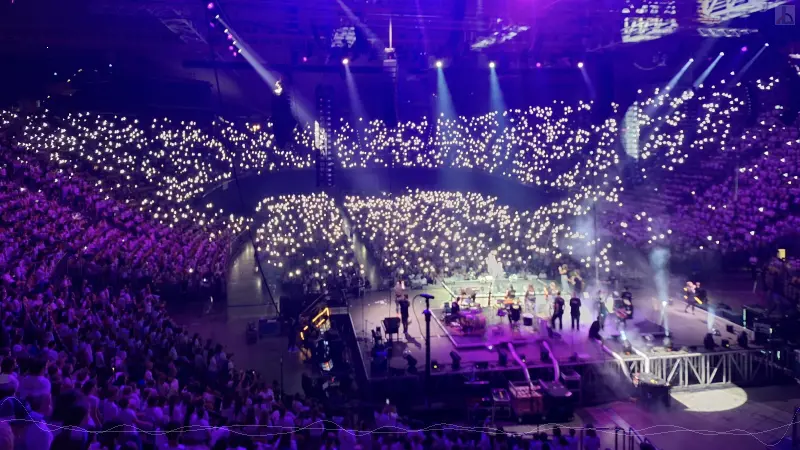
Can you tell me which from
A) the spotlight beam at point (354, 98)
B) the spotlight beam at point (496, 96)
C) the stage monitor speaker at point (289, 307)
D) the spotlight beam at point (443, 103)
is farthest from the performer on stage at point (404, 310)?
the spotlight beam at point (443, 103)

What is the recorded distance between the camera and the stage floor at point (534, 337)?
45.3ft

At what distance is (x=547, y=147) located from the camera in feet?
99.0

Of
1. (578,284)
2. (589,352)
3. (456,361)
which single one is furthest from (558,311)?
(456,361)

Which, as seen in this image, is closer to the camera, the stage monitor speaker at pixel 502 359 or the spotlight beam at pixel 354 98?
the stage monitor speaker at pixel 502 359

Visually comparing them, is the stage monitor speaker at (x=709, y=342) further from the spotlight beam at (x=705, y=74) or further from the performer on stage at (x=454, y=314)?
the spotlight beam at (x=705, y=74)

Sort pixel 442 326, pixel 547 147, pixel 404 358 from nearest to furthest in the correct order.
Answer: pixel 404 358
pixel 442 326
pixel 547 147

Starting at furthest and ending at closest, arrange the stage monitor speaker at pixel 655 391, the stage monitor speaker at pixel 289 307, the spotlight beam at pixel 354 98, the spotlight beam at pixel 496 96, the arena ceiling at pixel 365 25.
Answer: the spotlight beam at pixel 354 98 < the spotlight beam at pixel 496 96 < the stage monitor speaker at pixel 289 307 < the arena ceiling at pixel 365 25 < the stage monitor speaker at pixel 655 391

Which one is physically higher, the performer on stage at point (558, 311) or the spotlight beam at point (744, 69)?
the spotlight beam at point (744, 69)

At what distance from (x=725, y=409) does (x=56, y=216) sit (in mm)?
16657

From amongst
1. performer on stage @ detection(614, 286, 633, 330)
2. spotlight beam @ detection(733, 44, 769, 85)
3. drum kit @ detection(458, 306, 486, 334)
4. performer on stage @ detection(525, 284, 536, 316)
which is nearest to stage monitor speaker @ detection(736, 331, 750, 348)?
performer on stage @ detection(614, 286, 633, 330)

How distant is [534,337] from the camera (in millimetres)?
15078

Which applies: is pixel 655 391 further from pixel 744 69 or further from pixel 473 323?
pixel 744 69

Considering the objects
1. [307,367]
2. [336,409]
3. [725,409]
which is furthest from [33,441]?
[725,409]

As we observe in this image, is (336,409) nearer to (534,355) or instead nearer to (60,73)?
(534,355)
